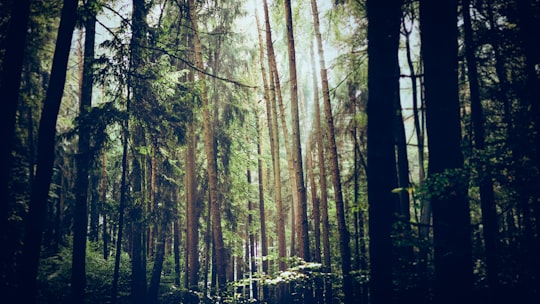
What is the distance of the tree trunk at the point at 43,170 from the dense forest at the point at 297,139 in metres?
0.03

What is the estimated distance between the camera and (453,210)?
15.7 ft

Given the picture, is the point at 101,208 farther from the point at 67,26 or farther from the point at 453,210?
the point at 453,210

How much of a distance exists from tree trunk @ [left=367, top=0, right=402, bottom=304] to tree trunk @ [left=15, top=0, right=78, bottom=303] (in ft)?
20.9

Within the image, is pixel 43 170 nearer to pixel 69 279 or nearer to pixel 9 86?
pixel 9 86

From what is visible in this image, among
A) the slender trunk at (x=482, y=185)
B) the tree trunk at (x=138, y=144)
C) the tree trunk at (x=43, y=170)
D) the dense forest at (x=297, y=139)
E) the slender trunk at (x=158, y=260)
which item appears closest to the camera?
the dense forest at (x=297, y=139)

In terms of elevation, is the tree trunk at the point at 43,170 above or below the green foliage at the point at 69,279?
above

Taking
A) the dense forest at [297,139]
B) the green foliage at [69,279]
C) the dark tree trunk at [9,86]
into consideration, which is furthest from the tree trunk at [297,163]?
the dark tree trunk at [9,86]

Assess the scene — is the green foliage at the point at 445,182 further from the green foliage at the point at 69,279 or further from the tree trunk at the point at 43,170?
the green foliage at the point at 69,279

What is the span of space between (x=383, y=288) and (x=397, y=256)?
2016 mm

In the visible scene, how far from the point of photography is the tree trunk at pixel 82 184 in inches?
364

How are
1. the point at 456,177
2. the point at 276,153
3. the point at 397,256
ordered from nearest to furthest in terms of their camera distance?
the point at 456,177 < the point at 397,256 < the point at 276,153

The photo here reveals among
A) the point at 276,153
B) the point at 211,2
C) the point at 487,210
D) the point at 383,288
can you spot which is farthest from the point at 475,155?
the point at 211,2

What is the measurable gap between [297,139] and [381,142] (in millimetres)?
7091

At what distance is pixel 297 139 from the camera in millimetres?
11859
